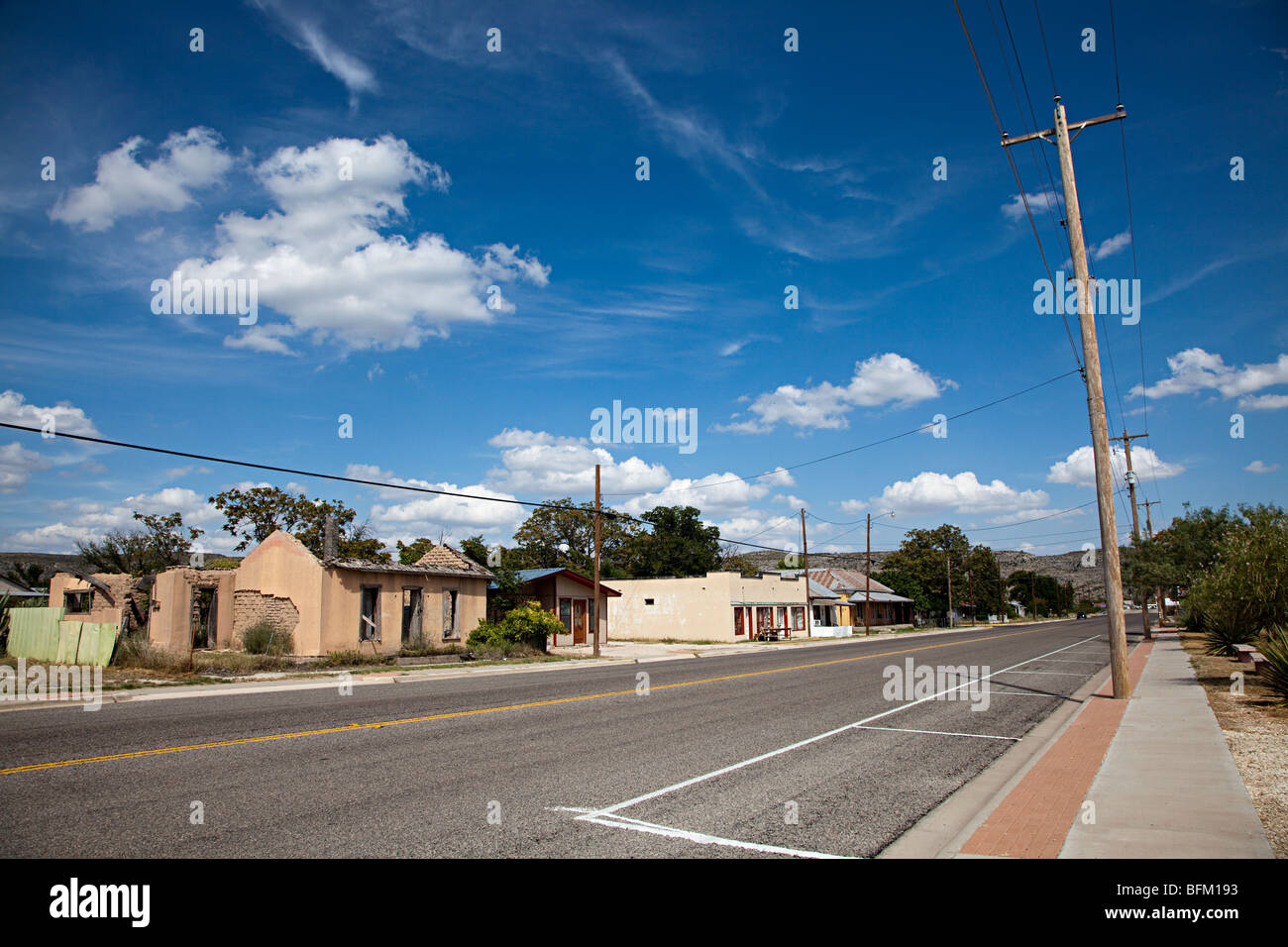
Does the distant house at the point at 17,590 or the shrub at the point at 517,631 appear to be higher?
the distant house at the point at 17,590

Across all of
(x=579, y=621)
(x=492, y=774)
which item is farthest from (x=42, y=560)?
(x=492, y=774)

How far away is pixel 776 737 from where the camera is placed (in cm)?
1084

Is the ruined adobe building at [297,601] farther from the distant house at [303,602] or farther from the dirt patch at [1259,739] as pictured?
the dirt patch at [1259,739]

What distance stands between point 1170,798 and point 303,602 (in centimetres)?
2563

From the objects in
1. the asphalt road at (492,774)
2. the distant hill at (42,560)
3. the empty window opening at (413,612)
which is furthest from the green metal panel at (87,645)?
the distant hill at (42,560)

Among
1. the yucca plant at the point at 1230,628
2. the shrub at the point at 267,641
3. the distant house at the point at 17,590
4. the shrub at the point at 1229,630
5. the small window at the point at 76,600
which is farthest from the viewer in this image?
the distant house at the point at 17,590

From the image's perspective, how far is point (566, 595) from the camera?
39.4 meters

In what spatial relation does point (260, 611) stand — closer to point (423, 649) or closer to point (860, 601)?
point (423, 649)

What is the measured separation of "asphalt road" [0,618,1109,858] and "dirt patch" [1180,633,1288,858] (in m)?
2.59

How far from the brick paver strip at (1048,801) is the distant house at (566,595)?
27417 mm

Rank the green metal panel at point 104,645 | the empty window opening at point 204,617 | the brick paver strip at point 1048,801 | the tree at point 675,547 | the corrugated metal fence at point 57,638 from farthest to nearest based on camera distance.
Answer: the tree at point 675,547, the empty window opening at point 204,617, the corrugated metal fence at point 57,638, the green metal panel at point 104,645, the brick paver strip at point 1048,801

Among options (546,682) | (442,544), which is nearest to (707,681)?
(546,682)

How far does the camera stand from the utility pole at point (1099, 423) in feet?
49.5
